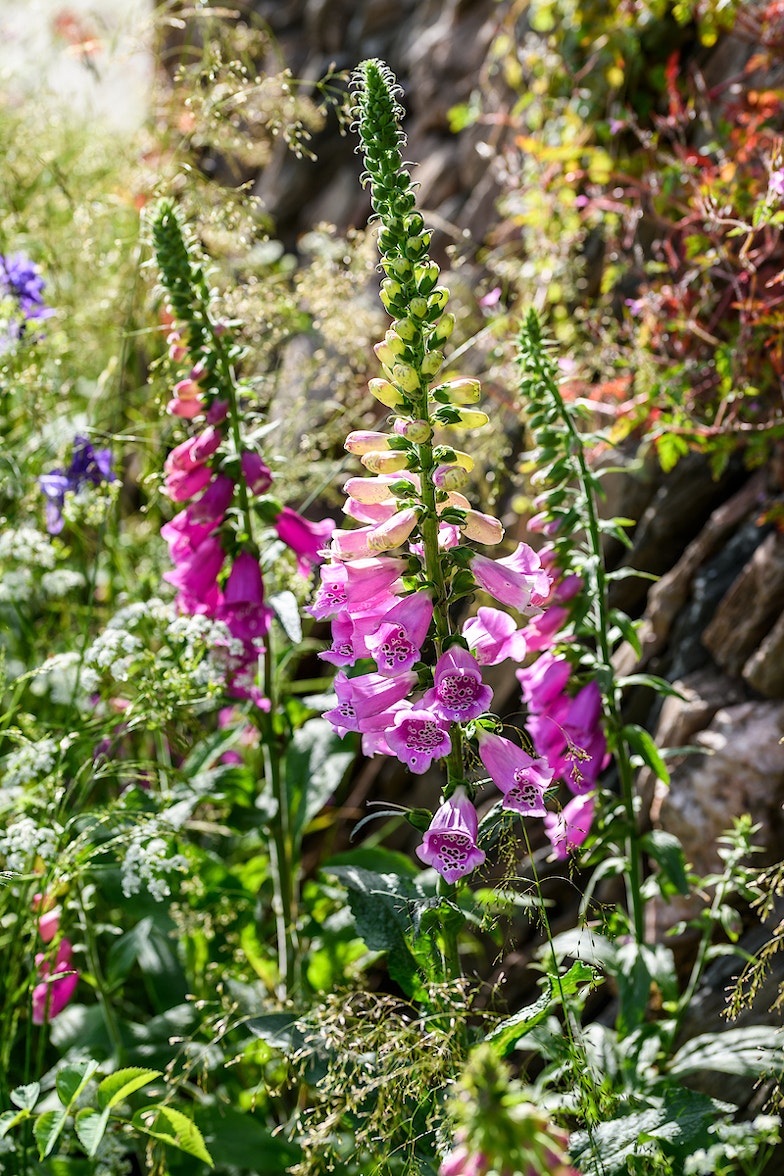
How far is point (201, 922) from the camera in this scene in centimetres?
208

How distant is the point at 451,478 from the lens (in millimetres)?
1348

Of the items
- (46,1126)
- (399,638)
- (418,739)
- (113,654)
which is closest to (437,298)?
(399,638)

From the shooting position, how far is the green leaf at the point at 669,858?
1827 mm

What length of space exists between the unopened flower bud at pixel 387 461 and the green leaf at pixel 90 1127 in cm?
93

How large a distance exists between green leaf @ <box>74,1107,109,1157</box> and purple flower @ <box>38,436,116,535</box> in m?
1.23

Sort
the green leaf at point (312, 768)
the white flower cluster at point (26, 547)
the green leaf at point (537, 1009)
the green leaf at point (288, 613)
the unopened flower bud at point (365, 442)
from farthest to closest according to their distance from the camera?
the green leaf at point (312, 768) → the white flower cluster at point (26, 547) → the green leaf at point (288, 613) → the unopened flower bud at point (365, 442) → the green leaf at point (537, 1009)

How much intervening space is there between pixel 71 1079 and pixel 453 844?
2.13ft

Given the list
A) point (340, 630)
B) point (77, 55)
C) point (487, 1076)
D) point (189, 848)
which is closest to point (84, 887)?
point (189, 848)

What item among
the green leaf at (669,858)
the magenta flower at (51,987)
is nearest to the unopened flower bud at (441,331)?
the green leaf at (669,858)

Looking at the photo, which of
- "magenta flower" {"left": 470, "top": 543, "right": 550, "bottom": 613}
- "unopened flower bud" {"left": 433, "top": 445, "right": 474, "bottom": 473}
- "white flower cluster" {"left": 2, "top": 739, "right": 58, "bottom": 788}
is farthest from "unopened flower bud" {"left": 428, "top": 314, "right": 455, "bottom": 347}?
"white flower cluster" {"left": 2, "top": 739, "right": 58, "bottom": 788}

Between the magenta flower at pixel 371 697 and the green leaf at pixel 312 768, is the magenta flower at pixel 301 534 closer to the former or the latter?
the green leaf at pixel 312 768

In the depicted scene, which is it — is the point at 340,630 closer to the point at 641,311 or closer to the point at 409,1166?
the point at 409,1166

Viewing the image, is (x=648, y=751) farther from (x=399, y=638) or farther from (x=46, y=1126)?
(x=46, y=1126)

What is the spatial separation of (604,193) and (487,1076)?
9.10 feet
